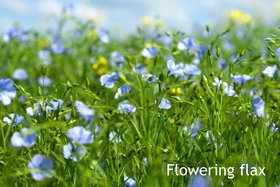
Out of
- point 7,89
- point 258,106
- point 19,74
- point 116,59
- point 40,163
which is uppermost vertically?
point 116,59

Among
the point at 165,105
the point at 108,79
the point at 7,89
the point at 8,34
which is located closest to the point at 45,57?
the point at 8,34

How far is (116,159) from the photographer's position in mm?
1617

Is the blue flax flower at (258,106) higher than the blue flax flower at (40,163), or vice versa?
the blue flax flower at (258,106)

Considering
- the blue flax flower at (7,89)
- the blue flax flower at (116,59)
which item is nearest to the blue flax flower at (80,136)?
the blue flax flower at (7,89)

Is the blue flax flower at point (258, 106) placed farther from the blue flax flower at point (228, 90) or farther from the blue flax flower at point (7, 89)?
the blue flax flower at point (7, 89)

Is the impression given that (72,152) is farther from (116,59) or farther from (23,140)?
(116,59)

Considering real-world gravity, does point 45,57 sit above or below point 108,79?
above

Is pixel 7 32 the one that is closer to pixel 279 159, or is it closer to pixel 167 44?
pixel 167 44

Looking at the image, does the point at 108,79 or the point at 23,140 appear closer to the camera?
the point at 23,140

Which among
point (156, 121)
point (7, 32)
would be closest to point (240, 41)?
point (7, 32)

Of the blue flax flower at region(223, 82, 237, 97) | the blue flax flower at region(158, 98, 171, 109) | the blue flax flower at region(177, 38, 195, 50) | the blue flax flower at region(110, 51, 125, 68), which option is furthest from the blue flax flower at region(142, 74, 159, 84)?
the blue flax flower at region(110, 51, 125, 68)

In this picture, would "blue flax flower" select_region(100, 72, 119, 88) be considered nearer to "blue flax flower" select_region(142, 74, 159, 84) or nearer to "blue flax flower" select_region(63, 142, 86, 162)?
"blue flax flower" select_region(142, 74, 159, 84)

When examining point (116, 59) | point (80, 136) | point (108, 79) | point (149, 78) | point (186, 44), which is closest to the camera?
point (80, 136)

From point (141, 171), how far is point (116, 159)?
0.14m
